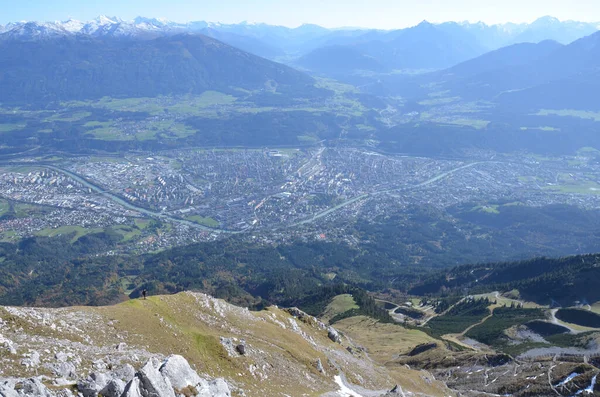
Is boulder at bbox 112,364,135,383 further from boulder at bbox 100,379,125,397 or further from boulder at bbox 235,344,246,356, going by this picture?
boulder at bbox 235,344,246,356

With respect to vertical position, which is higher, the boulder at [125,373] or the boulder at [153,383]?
the boulder at [153,383]

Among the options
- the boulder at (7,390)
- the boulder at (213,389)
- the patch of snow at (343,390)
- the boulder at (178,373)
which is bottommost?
the patch of snow at (343,390)

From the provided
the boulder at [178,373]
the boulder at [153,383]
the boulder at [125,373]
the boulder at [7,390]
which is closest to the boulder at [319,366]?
the boulder at [178,373]

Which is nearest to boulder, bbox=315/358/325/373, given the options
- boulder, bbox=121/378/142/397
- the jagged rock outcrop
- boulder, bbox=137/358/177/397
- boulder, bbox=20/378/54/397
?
the jagged rock outcrop

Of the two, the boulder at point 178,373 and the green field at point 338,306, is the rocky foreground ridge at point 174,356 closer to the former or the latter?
the boulder at point 178,373

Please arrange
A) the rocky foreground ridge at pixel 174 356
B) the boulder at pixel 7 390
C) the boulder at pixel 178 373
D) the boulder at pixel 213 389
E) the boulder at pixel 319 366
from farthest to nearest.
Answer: the boulder at pixel 319 366
the boulder at pixel 213 389
the boulder at pixel 178 373
the rocky foreground ridge at pixel 174 356
the boulder at pixel 7 390
